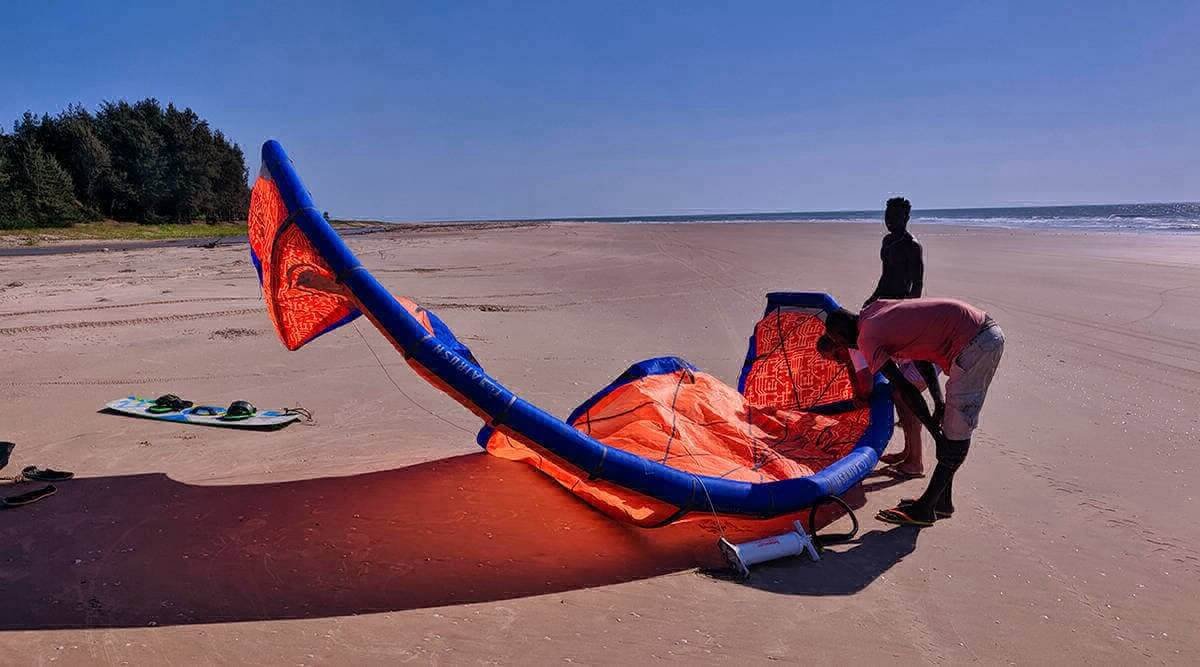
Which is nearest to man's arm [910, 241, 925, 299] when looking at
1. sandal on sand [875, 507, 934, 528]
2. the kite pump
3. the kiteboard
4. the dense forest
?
sandal on sand [875, 507, 934, 528]

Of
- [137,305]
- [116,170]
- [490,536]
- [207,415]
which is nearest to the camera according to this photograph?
[490,536]

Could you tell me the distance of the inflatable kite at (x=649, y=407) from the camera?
3238 mm

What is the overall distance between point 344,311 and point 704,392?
2.50 m

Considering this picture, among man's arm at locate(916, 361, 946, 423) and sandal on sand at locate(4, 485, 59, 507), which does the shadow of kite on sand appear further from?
man's arm at locate(916, 361, 946, 423)

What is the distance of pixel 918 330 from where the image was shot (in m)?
3.87

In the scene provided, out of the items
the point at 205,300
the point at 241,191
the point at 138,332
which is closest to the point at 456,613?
the point at 138,332

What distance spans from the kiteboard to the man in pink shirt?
4.24m

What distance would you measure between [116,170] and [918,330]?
45761 mm

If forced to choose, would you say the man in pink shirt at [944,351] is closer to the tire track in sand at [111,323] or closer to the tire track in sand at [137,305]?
the tire track in sand at [111,323]

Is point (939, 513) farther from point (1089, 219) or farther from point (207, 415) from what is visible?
point (1089, 219)

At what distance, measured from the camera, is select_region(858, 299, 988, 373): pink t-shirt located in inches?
151

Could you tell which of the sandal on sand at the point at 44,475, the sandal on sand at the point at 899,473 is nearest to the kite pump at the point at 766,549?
the sandal on sand at the point at 899,473

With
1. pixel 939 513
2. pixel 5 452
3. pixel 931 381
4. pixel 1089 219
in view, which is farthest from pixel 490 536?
pixel 1089 219

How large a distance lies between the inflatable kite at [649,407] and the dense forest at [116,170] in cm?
3667
